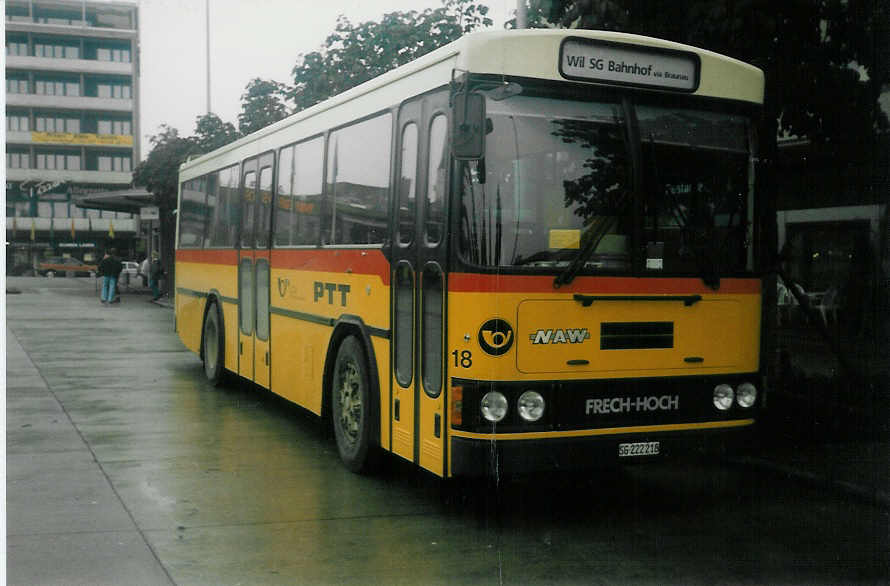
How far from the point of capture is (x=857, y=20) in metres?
8.91

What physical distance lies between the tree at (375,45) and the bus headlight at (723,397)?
312 inches

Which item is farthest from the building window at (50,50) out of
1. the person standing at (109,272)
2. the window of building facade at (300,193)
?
the person standing at (109,272)

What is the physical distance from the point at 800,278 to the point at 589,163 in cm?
1256

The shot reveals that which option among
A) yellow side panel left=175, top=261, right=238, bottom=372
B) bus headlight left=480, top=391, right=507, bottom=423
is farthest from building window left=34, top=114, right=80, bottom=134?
bus headlight left=480, top=391, right=507, bottom=423

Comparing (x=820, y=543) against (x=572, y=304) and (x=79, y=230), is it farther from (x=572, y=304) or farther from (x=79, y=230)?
(x=79, y=230)

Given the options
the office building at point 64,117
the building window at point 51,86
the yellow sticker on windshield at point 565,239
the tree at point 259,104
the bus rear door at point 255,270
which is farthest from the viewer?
the tree at point 259,104

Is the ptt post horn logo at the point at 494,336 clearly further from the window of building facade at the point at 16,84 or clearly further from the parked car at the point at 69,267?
the parked car at the point at 69,267

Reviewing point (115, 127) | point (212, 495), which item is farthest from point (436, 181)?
point (115, 127)

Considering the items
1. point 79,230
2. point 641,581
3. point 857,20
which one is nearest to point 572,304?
point 641,581

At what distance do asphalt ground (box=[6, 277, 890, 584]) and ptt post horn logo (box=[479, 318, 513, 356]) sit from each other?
1.14 m

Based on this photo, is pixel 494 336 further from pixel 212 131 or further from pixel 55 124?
pixel 212 131

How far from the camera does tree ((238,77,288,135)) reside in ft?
61.4

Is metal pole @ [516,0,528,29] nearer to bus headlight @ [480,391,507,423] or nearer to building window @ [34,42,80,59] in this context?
bus headlight @ [480,391,507,423]

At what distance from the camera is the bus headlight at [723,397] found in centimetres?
655
